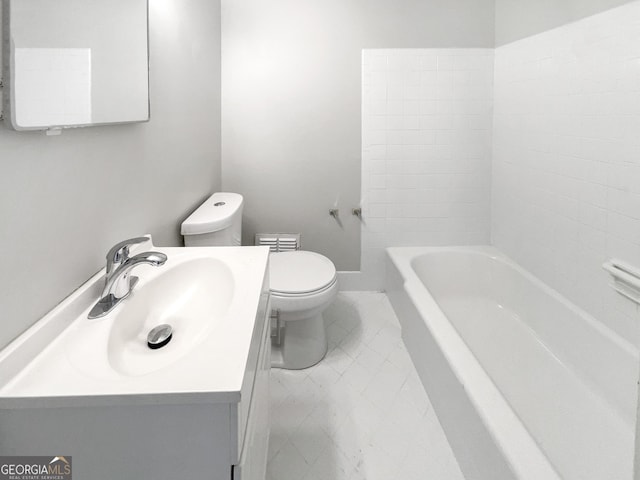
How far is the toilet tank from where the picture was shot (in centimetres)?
197

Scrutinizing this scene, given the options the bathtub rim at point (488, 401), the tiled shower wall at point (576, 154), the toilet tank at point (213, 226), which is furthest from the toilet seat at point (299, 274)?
the tiled shower wall at point (576, 154)

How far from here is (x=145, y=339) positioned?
1.15 meters

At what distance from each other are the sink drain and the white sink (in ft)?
0.05

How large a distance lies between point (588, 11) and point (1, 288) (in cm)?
239

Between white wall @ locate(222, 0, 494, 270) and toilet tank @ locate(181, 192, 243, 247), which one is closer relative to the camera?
toilet tank @ locate(181, 192, 243, 247)

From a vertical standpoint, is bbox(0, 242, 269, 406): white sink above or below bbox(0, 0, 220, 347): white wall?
below

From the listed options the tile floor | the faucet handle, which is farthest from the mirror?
the tile floor

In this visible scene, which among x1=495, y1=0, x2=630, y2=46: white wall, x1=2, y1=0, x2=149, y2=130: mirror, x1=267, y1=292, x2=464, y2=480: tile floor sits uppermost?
x1=495, y1=0, x2=630, y2=46: white wall

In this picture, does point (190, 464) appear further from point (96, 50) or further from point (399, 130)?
point (399, 130)

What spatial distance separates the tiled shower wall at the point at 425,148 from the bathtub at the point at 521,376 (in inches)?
14.3

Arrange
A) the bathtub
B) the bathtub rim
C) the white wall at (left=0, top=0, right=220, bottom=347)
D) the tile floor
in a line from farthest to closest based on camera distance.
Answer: the tile floor, the bathtub, the bathtub rim, the white wall at (left=0, top=0, right=220, bottom=347)

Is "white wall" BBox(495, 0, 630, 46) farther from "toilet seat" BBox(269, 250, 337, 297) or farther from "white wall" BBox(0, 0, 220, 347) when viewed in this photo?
"white wall" BBox(0, 0, 220, 347)

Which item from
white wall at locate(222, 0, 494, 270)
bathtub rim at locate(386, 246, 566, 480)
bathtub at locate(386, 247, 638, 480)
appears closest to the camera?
bathtub rim at locate(386, 246, 566, 480)

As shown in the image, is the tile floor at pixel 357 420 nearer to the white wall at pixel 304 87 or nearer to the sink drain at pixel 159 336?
the sink drain at pixel 159 336
